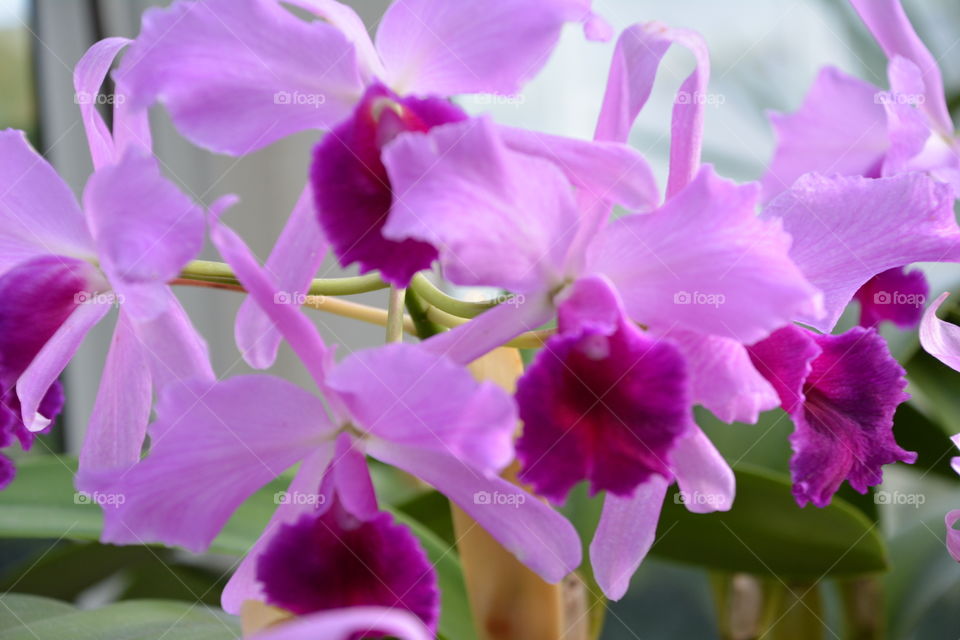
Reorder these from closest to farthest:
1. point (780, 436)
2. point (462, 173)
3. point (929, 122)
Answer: point (462, 173)
point (929, 122)
point (780, 436)

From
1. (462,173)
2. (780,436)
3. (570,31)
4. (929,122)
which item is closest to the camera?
(462,173)

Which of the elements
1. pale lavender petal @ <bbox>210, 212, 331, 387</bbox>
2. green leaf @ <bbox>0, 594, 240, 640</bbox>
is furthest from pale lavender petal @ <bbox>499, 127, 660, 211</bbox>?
green leaf @ <bbox>0, 594, 240, 640</bbox>

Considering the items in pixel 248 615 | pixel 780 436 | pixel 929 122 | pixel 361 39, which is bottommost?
pixel 780 436

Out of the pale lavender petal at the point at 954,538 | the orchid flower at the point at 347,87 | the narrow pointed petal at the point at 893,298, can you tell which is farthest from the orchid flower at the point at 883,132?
the orchid flower at the point at 347,87

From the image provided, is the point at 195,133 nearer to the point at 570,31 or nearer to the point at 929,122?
the point at 929,122

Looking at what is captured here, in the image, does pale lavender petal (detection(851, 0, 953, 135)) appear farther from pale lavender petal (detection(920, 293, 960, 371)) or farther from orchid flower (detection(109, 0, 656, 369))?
orchid flower (detection(109, 0, 656, 369))

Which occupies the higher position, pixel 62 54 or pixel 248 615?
pixel 248 615

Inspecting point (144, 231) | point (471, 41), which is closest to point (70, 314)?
point (144, 231)

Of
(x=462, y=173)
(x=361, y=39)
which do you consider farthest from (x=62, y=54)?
(x=462, y=173)
